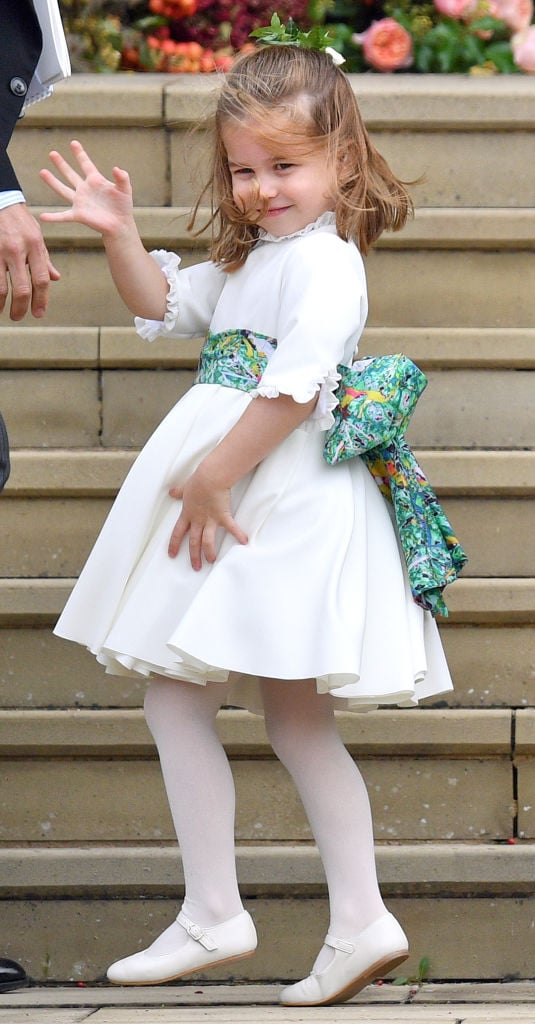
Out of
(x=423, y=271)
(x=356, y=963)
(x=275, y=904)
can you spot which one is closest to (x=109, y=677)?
(x=275, y=904)

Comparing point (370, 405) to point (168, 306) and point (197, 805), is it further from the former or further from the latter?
point (197, 805)

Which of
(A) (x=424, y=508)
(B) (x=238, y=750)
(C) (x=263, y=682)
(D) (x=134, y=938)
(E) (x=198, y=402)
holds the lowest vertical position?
(D) (x=134, y=938)

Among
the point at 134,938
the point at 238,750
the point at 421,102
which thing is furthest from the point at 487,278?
the point at 134,938

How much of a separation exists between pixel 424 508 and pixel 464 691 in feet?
A: 2.34

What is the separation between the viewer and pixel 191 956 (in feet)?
6.70

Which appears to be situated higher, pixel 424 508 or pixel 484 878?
pixel 424 508

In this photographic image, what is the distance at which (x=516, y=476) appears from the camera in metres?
2.80

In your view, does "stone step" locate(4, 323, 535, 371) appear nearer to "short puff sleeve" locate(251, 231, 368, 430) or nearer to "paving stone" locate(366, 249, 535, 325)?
"paving stone" locate(366, 249, 535, 325)

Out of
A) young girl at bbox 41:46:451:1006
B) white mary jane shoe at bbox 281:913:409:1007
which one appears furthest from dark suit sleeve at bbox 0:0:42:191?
white mary jane shoe at bbox 281:913:409:1007

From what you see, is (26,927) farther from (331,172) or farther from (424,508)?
(331,172)

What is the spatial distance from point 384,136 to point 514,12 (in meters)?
1.05

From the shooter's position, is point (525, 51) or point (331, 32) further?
point (331, 32)

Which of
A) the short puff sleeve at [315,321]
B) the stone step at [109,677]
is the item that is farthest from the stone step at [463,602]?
the short puff sleeve at [315,321]

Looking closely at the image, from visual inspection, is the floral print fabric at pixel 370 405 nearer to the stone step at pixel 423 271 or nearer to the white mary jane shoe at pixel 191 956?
the white mary jane shoe at pixel 191 956
